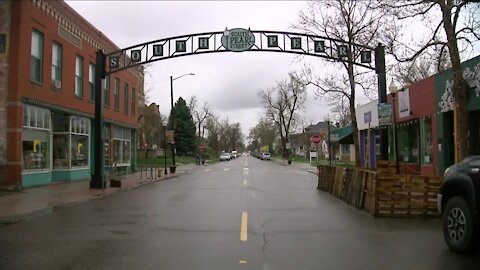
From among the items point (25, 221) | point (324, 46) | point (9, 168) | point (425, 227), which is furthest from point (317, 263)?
point (324, 46)

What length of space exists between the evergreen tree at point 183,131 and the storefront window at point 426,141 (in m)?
66.4

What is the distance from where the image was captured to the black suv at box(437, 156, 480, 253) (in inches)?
298

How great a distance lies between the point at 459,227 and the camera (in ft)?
26.2

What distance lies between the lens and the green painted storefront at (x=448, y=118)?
17312 mm

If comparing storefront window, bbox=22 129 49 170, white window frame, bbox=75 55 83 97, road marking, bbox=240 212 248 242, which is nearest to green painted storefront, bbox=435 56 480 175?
road marking, bbox=240 212 248 242

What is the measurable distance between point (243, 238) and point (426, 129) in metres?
15.3

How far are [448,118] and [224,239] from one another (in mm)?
13783

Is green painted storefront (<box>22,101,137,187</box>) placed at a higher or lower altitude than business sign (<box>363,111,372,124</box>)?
lower

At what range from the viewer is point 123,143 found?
36.2 metres

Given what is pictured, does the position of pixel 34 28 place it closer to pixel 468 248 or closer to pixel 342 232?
pixel 342 232

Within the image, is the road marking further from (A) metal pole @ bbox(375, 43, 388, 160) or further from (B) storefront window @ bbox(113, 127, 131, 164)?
(B) storefront window @ bbox(113, 127, 131, 164)

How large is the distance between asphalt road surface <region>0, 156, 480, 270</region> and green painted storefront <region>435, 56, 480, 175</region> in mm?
6476

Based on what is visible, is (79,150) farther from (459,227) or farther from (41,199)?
(459,227)

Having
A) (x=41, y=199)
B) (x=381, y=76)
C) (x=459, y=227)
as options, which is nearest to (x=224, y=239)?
(x=459, y=227)
